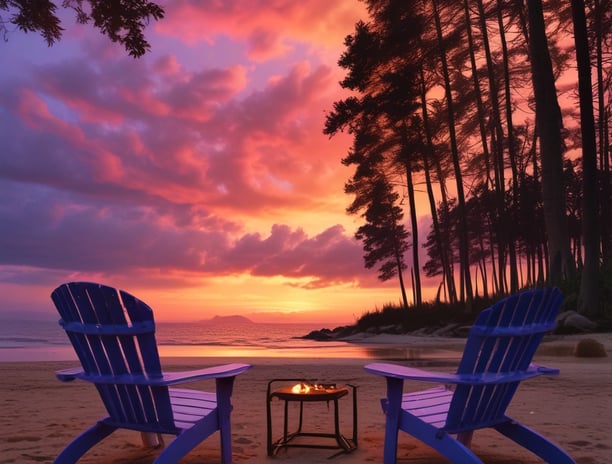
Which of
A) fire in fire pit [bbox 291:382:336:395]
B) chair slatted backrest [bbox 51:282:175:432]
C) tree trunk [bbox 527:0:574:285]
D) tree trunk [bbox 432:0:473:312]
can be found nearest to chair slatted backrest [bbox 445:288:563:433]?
fire in fire pit [bbox 291:382:336:395]

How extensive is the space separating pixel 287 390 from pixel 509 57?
21.8 m

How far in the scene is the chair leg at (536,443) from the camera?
349 cm

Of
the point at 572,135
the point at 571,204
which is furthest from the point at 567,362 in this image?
the point at 571,204

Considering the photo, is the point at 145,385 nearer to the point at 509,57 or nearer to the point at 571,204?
the point at 509,57

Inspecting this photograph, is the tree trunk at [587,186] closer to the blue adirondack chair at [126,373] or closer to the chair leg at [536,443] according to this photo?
the chair leg at [536,443]

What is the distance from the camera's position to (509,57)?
22781 millimetres

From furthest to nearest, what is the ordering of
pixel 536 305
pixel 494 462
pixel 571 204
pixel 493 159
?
pixel 571 204 → pixel 493 159 → pixel 494 462 → pixel 536 305

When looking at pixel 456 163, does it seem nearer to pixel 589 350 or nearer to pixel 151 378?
pixel 589 350

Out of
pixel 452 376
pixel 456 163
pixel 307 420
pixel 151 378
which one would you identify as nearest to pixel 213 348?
pixel 456 163

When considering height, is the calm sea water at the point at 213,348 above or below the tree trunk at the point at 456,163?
below

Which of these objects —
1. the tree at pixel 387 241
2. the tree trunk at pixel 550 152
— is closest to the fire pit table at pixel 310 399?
the tree trunk at pixel 550 152

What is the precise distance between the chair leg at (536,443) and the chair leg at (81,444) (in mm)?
2440

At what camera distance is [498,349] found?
10.9 ft

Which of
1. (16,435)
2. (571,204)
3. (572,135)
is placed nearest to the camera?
(16,435)
